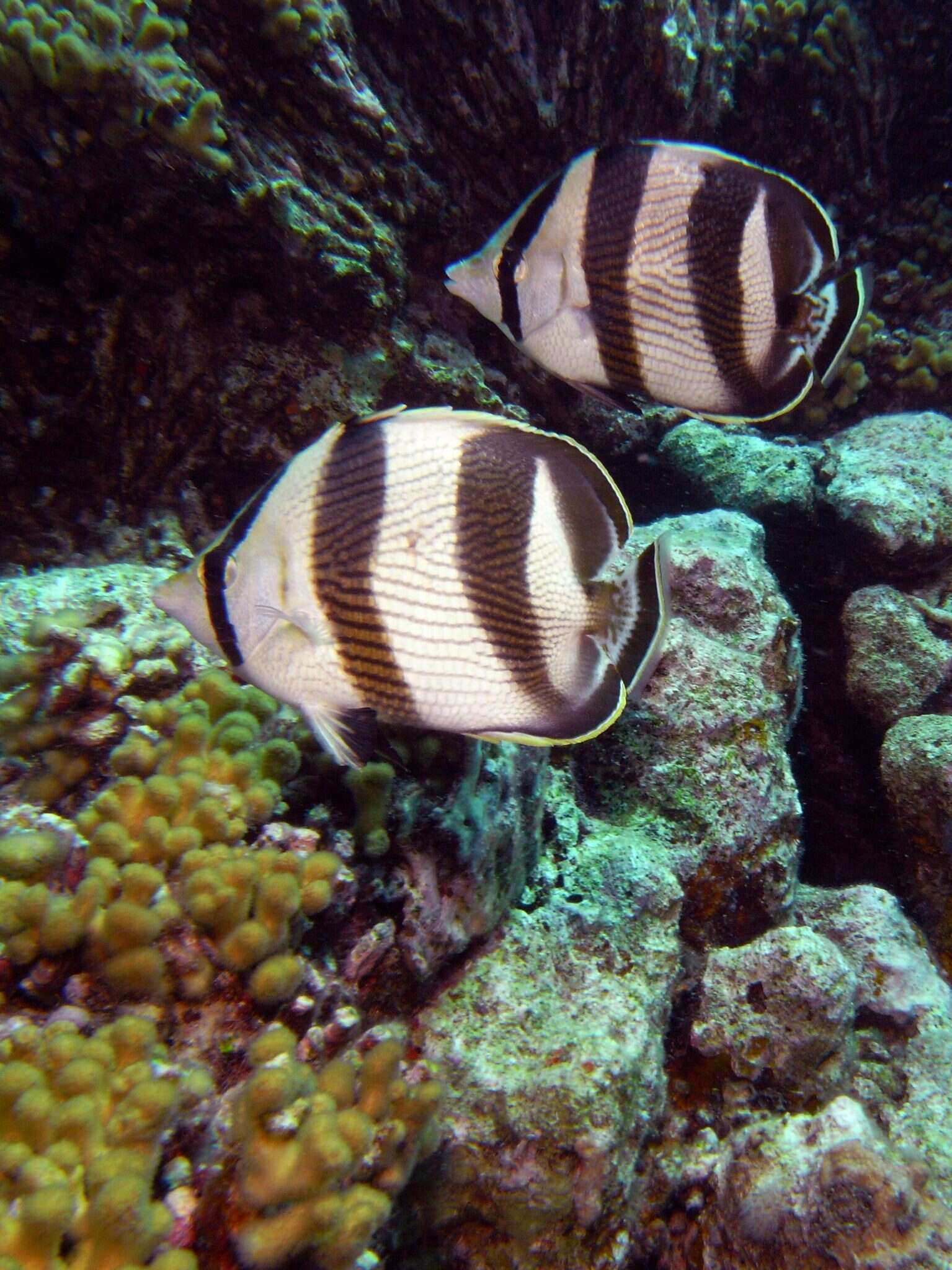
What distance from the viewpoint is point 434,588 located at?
4.33 feet

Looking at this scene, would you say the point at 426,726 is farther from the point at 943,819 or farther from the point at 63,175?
the point at 943,819

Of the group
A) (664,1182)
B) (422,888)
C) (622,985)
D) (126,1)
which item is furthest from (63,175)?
(664,1182)

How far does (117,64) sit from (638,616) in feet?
9.28

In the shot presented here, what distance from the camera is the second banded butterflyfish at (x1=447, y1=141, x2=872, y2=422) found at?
6.10ft

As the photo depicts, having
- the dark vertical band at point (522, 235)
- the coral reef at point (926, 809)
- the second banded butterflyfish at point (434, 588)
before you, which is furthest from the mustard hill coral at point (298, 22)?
the coral reef at point (926, 809)

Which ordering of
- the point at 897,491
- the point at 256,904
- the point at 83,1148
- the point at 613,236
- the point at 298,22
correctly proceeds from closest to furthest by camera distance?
1. the point at 83,1148
2. the point at 256,904
3. the point at 613,236
4. the point at 298,22
5. the point at 897,491

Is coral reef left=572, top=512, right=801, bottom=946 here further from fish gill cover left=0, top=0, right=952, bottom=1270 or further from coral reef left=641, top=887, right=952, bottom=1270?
coral reef left=641, top=887, right=952, bottom=1270

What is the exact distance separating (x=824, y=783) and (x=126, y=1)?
5117 mm

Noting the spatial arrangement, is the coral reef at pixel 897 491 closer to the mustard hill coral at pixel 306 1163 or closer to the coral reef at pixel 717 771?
the coral reef at pixel 717 771

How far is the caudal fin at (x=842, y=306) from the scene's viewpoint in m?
1.93

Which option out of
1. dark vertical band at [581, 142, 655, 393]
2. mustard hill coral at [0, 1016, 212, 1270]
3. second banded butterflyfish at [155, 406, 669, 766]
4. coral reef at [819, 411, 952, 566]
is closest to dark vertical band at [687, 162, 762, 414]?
dark vertical band at [581, 142, 655, 393]

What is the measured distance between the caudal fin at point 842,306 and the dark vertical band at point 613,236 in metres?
0.52

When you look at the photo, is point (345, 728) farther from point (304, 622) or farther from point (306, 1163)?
point (306, 1163)

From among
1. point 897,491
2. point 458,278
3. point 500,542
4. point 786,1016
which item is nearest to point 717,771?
point 786,1016
